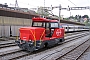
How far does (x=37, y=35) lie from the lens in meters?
14.2

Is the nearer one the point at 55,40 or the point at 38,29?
the point at 38,29

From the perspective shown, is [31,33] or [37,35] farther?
[37,35]

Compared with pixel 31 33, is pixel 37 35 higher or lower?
lower

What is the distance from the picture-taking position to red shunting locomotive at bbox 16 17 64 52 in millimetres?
13898

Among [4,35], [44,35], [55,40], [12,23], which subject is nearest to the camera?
[44,35]

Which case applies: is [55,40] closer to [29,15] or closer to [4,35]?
[4,35]

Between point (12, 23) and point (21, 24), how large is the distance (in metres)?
2.87

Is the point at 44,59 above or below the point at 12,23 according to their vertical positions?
below

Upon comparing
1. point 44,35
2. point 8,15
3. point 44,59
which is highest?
point 8,15

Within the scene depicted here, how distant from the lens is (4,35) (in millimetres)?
26359

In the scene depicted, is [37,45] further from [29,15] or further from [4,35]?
[29,15]

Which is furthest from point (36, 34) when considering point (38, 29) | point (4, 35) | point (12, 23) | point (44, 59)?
point (12, 23)

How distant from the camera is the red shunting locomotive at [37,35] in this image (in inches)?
547

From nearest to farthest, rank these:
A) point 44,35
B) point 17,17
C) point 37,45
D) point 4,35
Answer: point 37,45 → point 44,35 → point 4,35 → point 17,17
